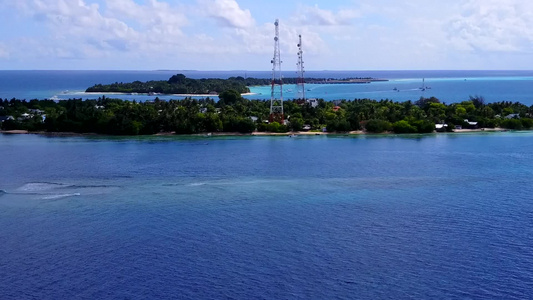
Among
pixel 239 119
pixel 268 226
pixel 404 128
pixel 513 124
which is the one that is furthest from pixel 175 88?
pixel 268 226

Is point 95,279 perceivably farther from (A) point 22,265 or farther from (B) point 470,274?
(B) point 470,274

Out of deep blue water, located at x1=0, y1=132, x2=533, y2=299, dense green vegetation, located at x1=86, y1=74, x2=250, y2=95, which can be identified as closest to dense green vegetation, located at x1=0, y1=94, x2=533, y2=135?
deep blue water, located at x1=0, y1=132, x2=533, y2=299

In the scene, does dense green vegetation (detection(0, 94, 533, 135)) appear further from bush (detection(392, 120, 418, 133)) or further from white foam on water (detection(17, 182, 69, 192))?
white foam on water (detection(17, 182, 69, 192))

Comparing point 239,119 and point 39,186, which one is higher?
point 239,119

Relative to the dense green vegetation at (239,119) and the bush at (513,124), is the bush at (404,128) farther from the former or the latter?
the bush at (513,124)

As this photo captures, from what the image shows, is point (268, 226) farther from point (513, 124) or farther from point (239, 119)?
point (513, 124)

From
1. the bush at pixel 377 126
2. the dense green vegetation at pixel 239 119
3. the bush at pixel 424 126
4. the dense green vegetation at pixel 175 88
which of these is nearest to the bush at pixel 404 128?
the dense green vegetation at pixel 239 119

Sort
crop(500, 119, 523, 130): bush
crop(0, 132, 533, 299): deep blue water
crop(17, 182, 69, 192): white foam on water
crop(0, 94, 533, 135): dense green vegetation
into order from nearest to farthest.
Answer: crop(0, 132, 533, 299): deep blue water < crop(17, 182, 69, 192): white foam on water < crop(0, 94, 533, 135): dense green vegetation < crop(500, 119, 523, 130): bush

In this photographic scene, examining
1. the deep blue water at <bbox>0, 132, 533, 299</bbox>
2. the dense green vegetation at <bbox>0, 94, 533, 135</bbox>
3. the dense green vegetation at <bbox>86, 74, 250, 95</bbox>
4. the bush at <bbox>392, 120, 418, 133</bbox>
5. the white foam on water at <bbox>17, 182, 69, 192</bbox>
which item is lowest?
the deep blue water at <bbox>0, 132, 533, 299</bbox>
